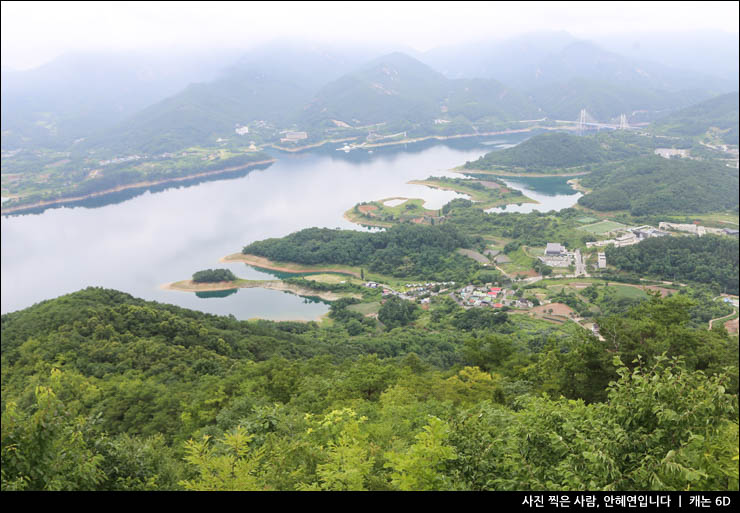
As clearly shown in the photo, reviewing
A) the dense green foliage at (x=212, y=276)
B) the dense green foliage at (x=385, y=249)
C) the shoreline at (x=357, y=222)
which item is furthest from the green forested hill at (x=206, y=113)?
the dense green foliage at (x=212, y=276)

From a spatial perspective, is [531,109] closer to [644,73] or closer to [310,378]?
[644,73]

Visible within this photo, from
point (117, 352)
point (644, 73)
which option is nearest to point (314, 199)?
point (117, 352)

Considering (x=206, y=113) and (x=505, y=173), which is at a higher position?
(x=206, y=113)

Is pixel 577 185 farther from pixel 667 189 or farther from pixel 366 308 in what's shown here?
pixel 366 308

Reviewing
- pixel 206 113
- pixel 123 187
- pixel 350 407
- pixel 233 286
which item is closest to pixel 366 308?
pixel 233 286

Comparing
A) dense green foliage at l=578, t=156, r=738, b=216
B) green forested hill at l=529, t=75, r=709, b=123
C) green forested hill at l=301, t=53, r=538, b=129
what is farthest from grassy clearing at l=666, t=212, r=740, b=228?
green forested hill at l=529, t=75, r=709, b=123
